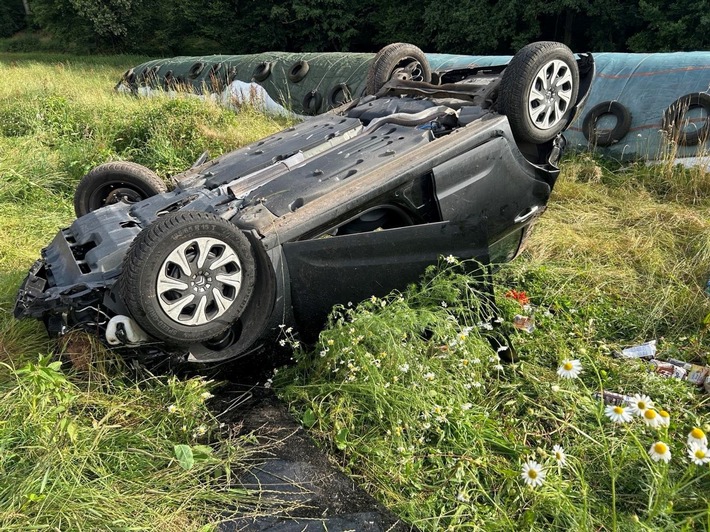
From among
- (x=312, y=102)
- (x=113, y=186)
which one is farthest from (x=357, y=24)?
(x=113, y=186)

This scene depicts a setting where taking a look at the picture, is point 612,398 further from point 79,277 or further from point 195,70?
point 195,70

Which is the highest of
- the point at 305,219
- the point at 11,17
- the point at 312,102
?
the point at 11,17

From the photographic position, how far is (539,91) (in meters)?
3.39

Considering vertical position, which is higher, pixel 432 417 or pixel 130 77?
pixel 130 77

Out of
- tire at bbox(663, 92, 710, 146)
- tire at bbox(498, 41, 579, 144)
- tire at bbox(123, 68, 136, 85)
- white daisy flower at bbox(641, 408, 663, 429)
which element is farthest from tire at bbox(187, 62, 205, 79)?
white daisy flower at bbox(641, 408, 663, 429)

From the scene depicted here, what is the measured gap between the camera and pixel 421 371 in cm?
252

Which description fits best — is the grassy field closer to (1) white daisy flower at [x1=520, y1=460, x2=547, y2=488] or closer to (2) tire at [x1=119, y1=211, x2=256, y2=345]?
(1) white daisy flower at [x1=520, y1=460, x2=547, y2=488]

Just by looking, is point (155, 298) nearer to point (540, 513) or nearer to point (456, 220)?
point (456, 220)

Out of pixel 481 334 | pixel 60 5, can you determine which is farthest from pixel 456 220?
pixel 60 5

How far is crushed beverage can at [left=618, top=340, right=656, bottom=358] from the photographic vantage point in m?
3.02

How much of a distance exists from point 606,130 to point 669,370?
3985 millimetres

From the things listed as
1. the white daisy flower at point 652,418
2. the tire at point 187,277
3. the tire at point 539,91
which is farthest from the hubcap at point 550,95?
the white daisy flower at point 652,418

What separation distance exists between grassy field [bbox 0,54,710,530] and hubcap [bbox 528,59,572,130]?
1025 mm

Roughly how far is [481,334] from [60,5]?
36.1 metres
